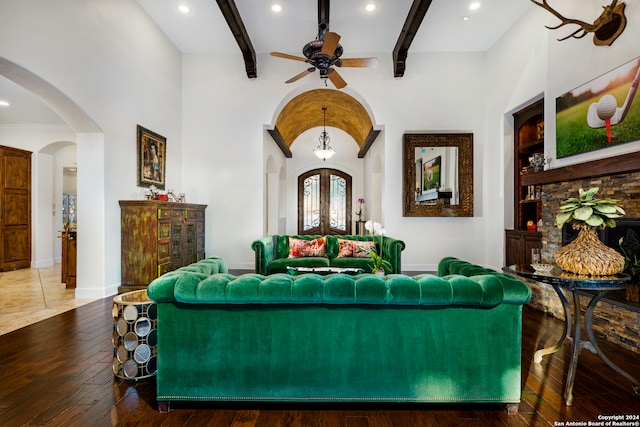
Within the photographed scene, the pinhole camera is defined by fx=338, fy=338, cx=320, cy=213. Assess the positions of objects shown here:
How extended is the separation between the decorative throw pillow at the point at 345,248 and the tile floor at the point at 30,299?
10.9 feet

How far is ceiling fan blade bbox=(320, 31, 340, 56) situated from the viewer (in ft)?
12.3

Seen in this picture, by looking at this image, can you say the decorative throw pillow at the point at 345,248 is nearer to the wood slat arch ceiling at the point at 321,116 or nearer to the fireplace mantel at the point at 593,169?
the fireplace mantel at the point at 593,169

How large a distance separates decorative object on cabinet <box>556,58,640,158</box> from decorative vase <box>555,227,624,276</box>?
1.59 metres

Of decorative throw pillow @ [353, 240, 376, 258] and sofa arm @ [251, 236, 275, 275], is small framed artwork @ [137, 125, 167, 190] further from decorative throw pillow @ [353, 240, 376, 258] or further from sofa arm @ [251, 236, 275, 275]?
decorative throw pillow @ [353, 240, 376, 258]

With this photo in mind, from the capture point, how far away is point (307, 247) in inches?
199

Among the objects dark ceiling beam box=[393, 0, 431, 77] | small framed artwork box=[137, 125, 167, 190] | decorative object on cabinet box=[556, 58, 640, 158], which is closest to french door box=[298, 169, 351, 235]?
dark ceiling beam box=[393, 0, 431, 77]

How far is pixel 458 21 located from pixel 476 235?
139 inches

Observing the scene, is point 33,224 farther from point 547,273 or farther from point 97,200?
point 547,273

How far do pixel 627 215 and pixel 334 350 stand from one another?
2.87m

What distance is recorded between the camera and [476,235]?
237 inches

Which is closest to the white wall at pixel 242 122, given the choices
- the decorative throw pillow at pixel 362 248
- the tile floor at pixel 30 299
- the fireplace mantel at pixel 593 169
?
the tile floor at pixel 30 299

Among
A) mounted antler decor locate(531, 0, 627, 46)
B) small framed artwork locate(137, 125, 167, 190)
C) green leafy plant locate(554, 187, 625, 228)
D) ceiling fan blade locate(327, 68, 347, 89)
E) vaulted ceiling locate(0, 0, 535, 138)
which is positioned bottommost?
green leafy plant locate(554, 187, 625, 228)

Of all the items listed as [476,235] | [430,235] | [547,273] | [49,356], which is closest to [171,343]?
[49,356]

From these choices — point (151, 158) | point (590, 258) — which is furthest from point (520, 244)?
point (151, 158)
